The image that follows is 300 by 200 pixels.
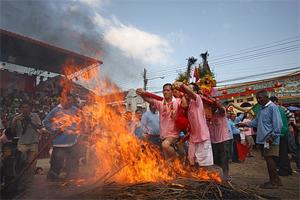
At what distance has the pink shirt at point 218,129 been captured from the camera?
5.13 metres

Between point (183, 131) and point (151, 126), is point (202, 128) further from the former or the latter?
point (151, 126)

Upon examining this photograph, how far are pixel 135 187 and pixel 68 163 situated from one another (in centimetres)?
298

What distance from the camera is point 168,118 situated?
16.8 feet

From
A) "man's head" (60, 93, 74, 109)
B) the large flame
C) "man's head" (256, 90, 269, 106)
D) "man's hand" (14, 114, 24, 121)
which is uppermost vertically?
"man's head" (60, 93, 74, 109)

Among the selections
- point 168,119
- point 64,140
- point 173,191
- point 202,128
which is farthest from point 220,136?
point 64,140

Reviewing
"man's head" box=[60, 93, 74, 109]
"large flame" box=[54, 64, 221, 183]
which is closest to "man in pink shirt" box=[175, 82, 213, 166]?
"large flame" box=[54, 64, 221, 183]

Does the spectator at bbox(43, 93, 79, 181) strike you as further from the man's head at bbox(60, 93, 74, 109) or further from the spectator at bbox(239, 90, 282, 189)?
the spectator at bbox(239, 90, 282, 189)

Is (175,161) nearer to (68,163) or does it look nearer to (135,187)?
(135,187)

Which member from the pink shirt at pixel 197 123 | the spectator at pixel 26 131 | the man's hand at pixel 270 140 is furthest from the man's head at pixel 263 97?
the spectator at pixel 26 131

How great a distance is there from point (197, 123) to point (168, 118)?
82 cm

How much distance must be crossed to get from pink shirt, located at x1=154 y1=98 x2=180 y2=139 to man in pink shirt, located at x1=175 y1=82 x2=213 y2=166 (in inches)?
20.2

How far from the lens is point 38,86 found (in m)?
13.8

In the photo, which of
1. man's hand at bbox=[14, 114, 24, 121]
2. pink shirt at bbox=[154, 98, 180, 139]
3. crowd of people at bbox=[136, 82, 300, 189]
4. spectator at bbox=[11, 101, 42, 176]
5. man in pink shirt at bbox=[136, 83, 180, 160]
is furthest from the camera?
spectator at bbox=[11, 101, 42, 176]

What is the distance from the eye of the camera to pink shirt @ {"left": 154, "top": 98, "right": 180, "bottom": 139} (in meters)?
5.03
